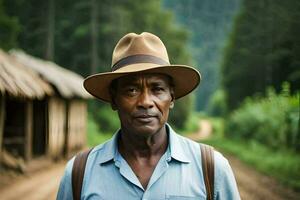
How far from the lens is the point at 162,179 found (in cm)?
276

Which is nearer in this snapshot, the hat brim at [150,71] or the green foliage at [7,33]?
the hat brim at [150,71]

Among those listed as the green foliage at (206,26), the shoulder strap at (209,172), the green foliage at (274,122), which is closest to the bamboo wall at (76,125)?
the green foliage at (274,122)

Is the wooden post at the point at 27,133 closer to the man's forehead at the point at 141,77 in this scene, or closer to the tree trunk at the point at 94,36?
the man's forehead at the point at 141,77

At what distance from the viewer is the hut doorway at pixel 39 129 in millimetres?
16625

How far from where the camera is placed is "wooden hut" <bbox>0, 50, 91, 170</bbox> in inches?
Answer: 492

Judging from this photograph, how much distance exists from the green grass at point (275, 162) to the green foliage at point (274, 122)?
258mm

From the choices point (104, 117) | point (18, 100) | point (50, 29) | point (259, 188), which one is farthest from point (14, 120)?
point (50, 29)

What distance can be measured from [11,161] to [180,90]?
10641mm

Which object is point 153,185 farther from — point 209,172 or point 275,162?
point 275,162

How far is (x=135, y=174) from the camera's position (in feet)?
9.36

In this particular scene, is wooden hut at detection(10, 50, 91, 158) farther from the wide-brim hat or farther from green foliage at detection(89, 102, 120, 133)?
the wide-brim hat

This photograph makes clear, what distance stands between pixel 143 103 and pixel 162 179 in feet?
1.41

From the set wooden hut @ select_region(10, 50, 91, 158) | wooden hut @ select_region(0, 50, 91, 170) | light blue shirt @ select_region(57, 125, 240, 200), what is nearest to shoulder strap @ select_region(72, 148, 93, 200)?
light blue shirt @ select_region(57, 125, 240, 200)

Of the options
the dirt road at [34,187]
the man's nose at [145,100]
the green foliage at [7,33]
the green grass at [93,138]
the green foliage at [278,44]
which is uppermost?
the green foliage at [7,33]
